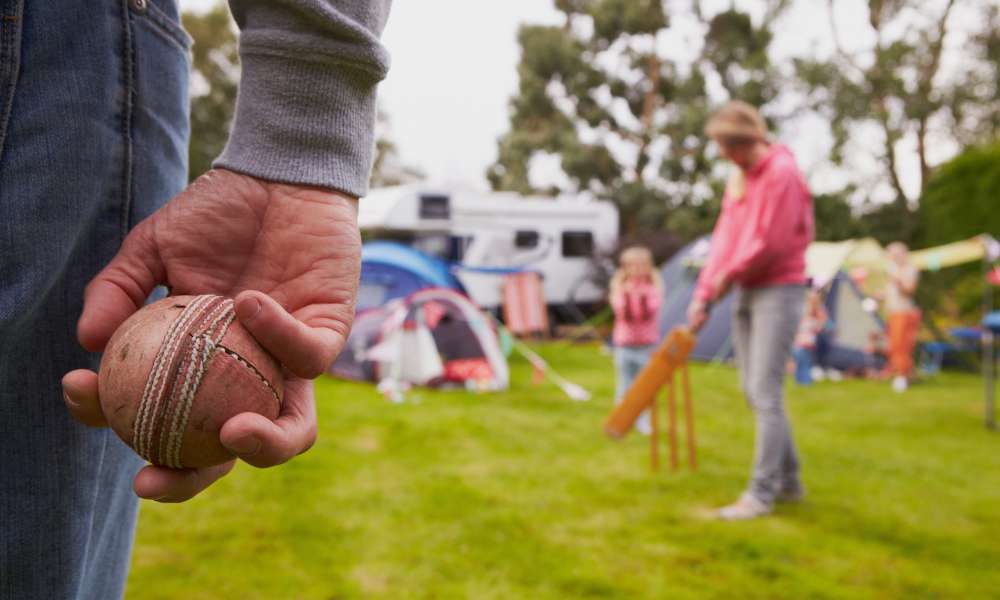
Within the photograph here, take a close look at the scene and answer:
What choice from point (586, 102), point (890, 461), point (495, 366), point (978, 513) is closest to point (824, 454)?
point (890, 461)

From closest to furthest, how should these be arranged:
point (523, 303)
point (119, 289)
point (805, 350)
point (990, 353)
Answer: point (119, 289), point (990, 353), point (805, 350), point (523, 303)

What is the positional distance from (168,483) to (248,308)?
20 cm

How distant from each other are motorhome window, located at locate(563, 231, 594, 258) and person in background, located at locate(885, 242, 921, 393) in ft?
22.4

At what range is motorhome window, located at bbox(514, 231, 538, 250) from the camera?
1435 cm

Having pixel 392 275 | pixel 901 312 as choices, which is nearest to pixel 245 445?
pixel 392 275

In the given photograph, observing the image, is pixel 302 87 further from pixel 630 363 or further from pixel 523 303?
pixel 523 303

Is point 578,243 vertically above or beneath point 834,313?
above

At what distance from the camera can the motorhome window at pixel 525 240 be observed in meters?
14.3

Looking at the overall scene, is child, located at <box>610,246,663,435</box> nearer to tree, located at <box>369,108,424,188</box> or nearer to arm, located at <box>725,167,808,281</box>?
arm, located at <box>725,167,808,281</box>

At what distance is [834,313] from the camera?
10.2 m

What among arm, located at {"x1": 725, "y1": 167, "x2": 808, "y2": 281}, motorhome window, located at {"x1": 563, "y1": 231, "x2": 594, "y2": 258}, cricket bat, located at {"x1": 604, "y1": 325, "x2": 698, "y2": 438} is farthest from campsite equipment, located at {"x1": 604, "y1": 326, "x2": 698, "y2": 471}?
motorhome window, located at {"x1": 563, "y1": 231, "x2": 594, "y2": 258}

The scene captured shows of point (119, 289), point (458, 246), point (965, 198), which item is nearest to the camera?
point (119, 289)

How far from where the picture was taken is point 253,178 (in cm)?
86

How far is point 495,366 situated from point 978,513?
4.73m
